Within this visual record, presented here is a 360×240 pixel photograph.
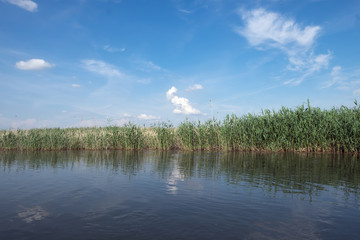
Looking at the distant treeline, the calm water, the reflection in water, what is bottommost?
the reflection in water

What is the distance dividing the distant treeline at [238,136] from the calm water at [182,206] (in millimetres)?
9301

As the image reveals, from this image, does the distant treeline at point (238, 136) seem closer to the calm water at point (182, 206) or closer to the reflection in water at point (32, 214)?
the calm water at point (182, 206)

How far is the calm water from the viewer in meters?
4.37

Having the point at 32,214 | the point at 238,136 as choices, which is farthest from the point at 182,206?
the point at 238,136

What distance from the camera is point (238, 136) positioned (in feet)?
67.5

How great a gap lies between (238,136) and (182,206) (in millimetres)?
15553

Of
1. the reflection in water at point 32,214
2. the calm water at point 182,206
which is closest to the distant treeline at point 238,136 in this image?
the calm water at point 182,206

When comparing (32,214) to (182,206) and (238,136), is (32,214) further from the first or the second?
(238,136)

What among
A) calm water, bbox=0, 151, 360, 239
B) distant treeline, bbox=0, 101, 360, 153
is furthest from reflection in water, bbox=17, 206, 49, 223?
distant treeline, bbox=0, 101, 360, 153

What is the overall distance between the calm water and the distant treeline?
30.5 feet

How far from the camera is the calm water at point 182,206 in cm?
437

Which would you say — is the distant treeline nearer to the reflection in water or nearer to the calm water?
the calm water

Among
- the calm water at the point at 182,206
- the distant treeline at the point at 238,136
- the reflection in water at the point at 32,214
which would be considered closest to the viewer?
the calm water at the point at 182,206

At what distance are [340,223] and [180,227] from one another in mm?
3050
